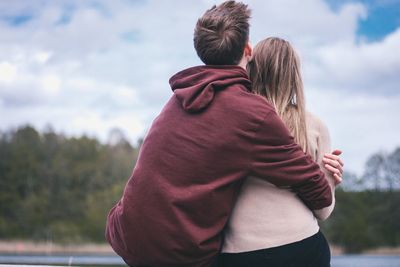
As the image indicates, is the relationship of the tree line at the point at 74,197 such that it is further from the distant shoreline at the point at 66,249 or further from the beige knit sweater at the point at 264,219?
the beige knit sweater at the point at 264,219

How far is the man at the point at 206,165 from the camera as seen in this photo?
6.57 ft

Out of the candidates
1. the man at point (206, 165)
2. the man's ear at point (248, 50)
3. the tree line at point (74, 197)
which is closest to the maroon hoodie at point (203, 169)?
the man at point (206, 165)

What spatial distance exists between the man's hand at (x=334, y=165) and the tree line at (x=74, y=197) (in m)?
47.4

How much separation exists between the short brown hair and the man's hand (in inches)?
17.1

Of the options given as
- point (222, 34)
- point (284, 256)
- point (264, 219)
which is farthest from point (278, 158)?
point (222, 34)

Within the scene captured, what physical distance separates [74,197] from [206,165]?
174 feet

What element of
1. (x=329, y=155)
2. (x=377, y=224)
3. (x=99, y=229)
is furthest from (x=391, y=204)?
(x=329, y=155)

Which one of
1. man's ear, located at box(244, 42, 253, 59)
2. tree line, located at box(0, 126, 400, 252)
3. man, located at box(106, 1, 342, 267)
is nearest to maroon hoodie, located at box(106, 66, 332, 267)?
man, located at box(106, 1, 342, 267)

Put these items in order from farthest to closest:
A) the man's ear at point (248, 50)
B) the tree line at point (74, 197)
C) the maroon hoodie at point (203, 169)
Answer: the tree line at point (74, 197), the man's ear at point (248, 50), the maroon hoodie at point (203, 169)

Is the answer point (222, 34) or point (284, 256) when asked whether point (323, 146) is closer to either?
point (284, 256)

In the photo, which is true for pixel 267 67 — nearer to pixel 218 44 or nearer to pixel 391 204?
pixel 218 44

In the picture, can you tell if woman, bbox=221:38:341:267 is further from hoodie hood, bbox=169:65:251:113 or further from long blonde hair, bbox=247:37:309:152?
hoodie hood, bbox=169:65:251:113

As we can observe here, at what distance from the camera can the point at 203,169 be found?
6.62ft

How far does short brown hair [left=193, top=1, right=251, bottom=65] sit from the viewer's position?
209 cm
